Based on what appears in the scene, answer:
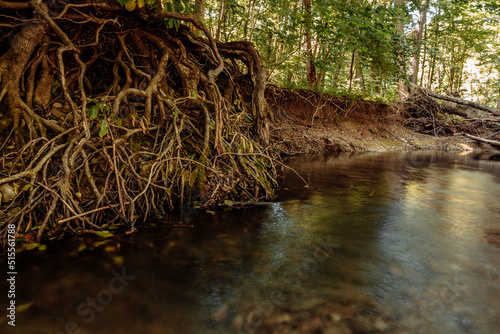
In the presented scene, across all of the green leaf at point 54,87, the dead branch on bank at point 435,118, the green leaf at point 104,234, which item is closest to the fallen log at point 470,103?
the dead branch on bank at point 435,118

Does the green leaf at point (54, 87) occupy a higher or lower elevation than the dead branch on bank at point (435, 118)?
lower

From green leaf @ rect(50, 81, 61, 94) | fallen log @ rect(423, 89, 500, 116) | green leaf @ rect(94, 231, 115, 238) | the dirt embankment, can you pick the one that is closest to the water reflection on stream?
green leaf @ rect(94, 231, 115, 238)

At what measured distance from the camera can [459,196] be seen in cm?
540

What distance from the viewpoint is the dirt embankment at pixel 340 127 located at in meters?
10.0

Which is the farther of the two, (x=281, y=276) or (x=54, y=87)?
(x=54, y=87)

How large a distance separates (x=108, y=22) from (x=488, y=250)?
18.5 ft

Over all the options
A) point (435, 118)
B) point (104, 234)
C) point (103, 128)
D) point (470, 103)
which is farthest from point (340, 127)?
point (104, 234)

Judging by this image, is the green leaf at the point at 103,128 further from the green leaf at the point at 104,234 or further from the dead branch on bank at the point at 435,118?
the dead branch on bank at the point at 435,118

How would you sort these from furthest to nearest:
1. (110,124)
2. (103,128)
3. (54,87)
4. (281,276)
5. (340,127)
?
(340,127) < (54,87) < (110,124) < (103,128) < (281,276)

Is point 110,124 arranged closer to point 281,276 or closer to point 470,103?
point 281,276

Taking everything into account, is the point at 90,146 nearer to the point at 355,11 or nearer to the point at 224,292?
the point at 224,292

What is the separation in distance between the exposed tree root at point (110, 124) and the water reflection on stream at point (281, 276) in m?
0.42

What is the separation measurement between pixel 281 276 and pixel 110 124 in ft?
8.01

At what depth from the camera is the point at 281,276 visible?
252cm
